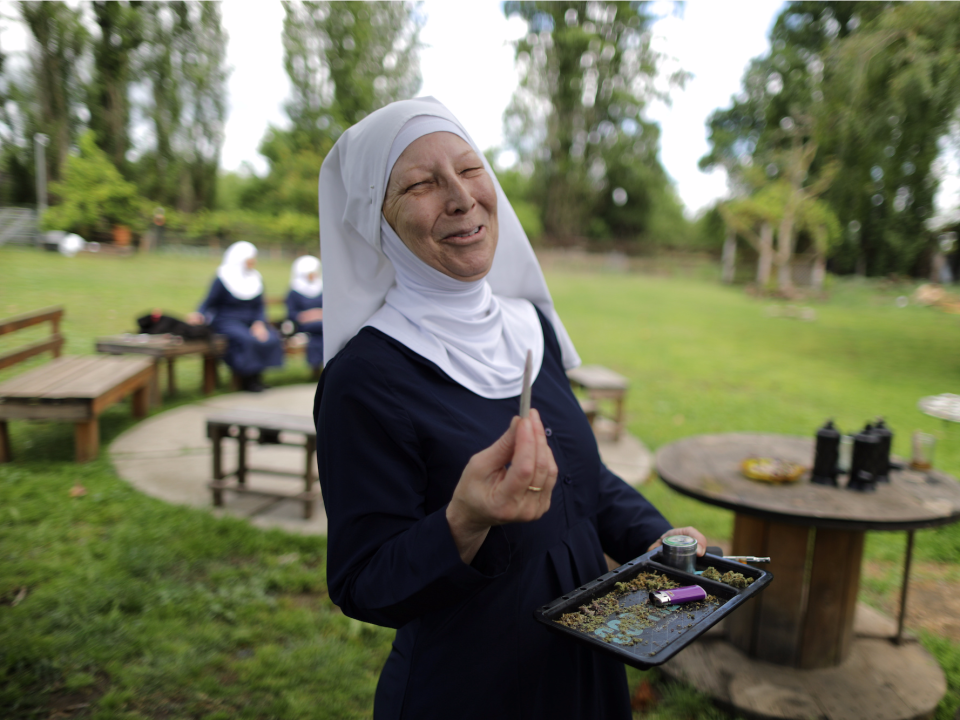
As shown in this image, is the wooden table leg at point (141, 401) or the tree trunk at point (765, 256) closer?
the wooden table leg at point (141, 401)

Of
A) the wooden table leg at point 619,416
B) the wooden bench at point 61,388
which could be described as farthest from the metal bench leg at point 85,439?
the wooden table leg at point 619,416

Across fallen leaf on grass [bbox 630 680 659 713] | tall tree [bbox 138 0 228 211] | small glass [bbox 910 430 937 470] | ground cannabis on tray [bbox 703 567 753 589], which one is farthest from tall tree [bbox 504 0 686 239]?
ground cannabis on tray [bbox 703 567 753 589]

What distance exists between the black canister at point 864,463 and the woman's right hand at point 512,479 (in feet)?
7.54

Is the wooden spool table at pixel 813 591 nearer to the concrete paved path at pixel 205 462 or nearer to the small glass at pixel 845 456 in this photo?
the small glass at pixel 845 456

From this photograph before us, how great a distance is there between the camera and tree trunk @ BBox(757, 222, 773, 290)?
67.1 ft

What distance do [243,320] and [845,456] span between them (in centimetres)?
620

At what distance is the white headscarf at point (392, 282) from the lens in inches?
45.9

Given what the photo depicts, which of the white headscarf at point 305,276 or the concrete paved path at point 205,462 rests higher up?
the white headscarf at point 305,276

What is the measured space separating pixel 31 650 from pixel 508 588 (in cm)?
237

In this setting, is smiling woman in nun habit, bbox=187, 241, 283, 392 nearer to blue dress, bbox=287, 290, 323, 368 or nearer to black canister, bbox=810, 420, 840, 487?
blue dress, bbox=287, 290, 323, 368

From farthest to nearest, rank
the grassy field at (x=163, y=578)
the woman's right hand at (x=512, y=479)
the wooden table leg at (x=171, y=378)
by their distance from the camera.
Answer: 1. the wooden table leg at (x=171, y=378)
2. the grassy field at (x=163, y=578)
3. the woman's right hand at (x=512, y=479)

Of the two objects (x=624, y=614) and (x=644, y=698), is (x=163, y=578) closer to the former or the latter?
(x=644, y=698)

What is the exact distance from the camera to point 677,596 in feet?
3.78

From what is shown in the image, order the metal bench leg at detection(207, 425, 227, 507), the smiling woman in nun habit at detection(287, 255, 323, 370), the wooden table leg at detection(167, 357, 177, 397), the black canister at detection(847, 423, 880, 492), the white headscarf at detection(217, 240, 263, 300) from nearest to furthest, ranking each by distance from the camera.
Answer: the black canister at detection(847, 423, 880, 492) → the metal bench leg at detection(207, 425, 227, 507) → the white headscarf at detection(217, 240, 263, 300) → the wooden table leg at detection(167, 357, 177, 397) → the smiling woman in nun habit at detection(287, 255, 323, 370)
